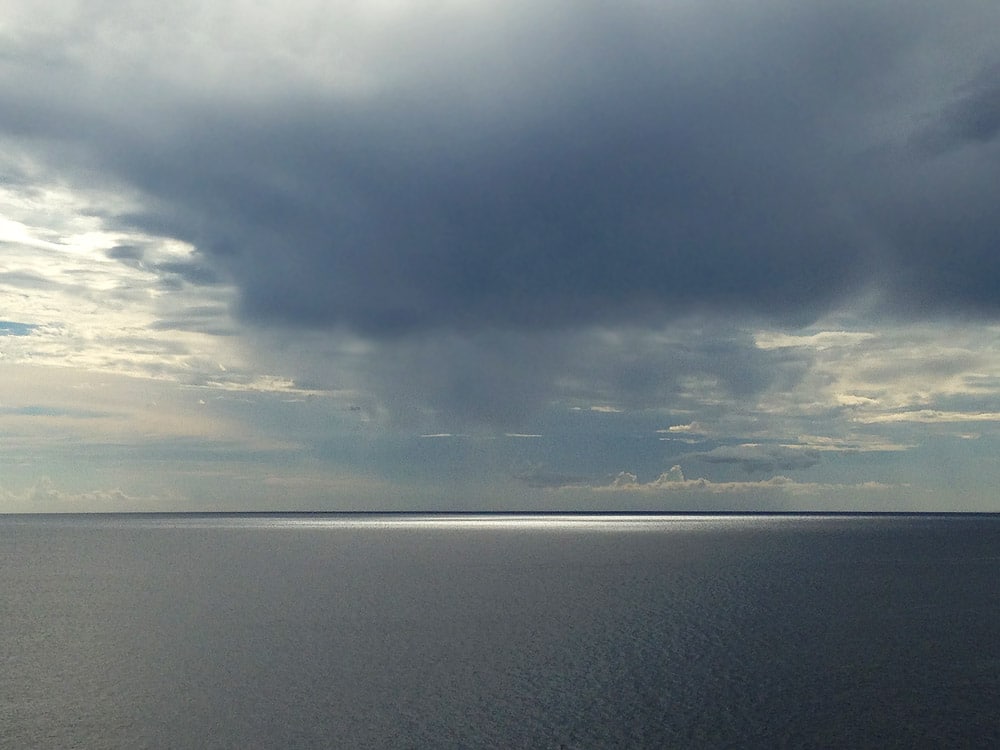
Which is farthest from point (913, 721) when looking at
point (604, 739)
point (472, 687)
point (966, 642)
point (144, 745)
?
point (144, 745)

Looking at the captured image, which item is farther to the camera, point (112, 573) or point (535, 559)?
point (535, 559)

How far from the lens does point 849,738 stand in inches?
1249

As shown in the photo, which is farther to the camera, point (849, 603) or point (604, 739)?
point (849, 603)

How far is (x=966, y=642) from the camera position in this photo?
171 ft

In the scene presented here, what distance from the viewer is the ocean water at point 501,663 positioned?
32750mm

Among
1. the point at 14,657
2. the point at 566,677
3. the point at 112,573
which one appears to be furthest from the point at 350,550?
the point at 566,677

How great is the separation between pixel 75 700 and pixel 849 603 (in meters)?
60.9

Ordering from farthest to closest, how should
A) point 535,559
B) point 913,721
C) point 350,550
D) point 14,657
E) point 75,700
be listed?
point 350,550, point 535,559, point 14,657, point 75,700, point 913,721

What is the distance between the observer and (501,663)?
45812mm

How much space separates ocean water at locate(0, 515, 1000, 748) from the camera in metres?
32.8

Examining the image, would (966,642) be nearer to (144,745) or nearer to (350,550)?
(144,745)

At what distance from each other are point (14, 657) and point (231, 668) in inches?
547

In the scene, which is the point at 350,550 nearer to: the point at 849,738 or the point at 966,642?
the point at 966,642

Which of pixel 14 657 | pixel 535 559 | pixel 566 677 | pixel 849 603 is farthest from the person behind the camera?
pixel 535 559
